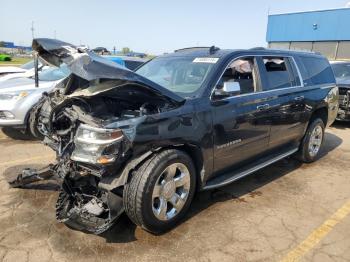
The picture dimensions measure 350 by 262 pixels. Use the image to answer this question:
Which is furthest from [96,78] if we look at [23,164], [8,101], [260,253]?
[8,101]

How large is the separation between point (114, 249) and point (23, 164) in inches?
113

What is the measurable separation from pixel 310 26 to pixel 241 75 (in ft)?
107

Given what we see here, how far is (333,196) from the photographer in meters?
4.66

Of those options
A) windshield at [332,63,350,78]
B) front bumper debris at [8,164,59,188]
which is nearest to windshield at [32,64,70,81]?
front bumper debris at [8,164,59,188]

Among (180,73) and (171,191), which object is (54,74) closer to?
(180,73)

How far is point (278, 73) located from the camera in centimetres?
502

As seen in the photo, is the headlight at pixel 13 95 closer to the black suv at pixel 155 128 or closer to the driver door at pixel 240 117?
the black suv at pixel 155 128

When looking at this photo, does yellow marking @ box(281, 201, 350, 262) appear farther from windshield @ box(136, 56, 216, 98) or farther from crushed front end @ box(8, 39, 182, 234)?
windshield @ box(136, 56, 216, 98)

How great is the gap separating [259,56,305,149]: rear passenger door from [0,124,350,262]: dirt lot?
72 cm

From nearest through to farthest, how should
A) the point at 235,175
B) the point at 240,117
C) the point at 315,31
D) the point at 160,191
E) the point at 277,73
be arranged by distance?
the point at 160,191 → the point at 240,117 → the point at 235,175 → the point at 277,73 → the point at 315,31

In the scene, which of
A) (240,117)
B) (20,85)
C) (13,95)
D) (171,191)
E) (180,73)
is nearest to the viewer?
(171,191)

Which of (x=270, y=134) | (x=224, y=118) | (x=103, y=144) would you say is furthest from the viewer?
(x=270, y=134)

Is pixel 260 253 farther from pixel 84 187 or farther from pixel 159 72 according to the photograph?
pixel 159 72

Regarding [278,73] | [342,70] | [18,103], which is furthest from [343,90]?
[18,103]
